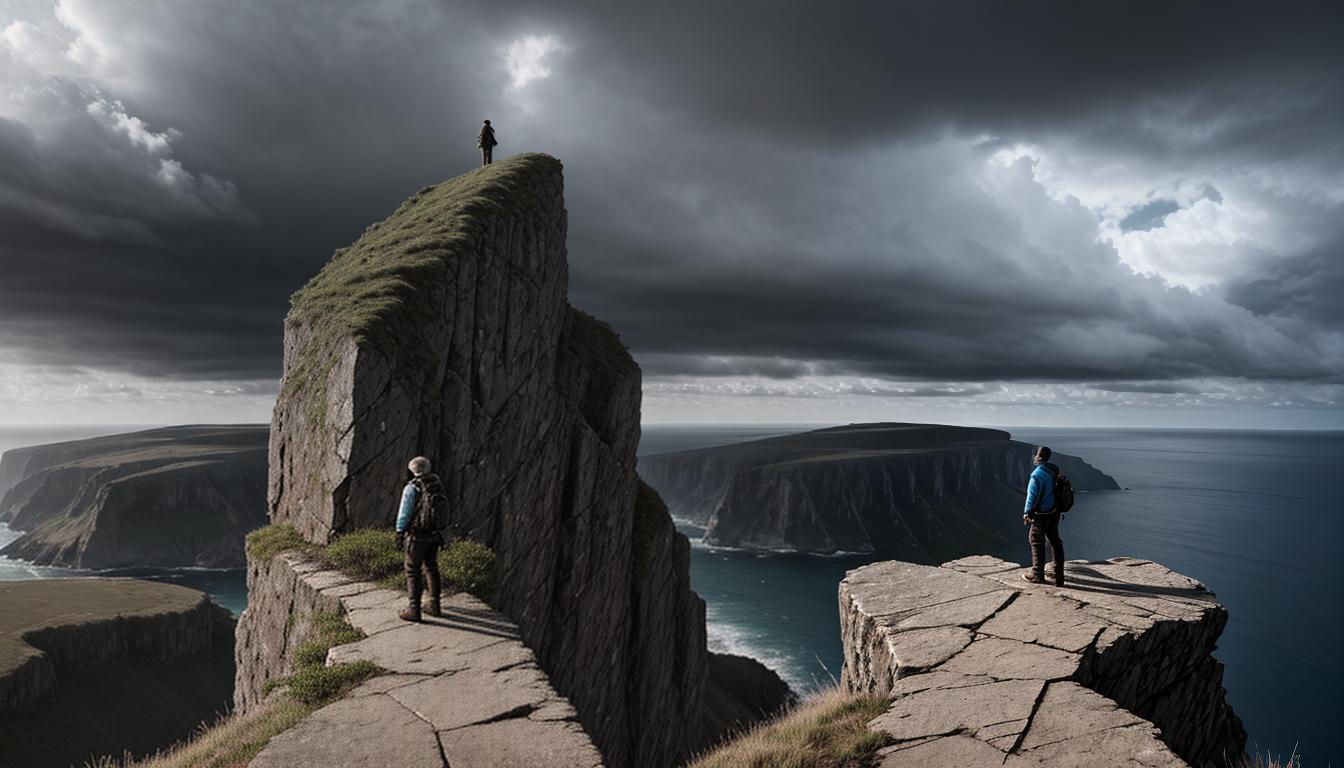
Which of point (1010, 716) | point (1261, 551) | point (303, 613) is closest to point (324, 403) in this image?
point (303, 613)

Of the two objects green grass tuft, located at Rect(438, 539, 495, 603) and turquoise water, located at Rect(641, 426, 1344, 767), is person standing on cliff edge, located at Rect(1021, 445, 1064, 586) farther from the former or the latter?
turquoise water, located at Rect(641, 426, 1344, 767)

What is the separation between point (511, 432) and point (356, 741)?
27469 mm

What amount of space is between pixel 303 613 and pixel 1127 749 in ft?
49.8

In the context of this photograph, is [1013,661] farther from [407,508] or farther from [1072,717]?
[407,508]

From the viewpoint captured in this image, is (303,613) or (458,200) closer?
(303,613)

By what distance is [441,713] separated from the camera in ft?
26.2

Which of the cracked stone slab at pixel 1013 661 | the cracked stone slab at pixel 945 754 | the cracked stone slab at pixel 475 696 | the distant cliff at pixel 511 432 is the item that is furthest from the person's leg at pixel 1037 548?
the distant cliff at pixel 511 432

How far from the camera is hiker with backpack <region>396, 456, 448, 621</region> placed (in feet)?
37.1

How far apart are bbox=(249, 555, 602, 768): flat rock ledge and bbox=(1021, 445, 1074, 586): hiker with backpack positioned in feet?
31.2

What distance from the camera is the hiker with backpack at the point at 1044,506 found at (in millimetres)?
12453

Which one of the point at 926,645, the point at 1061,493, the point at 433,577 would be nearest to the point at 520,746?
the point at 433,577

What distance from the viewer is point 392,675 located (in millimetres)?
9156

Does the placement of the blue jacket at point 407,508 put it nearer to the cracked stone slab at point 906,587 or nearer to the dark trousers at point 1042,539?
the cracked stone slab at point 906,587

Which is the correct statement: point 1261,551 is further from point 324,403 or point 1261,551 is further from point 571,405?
point 324,403
